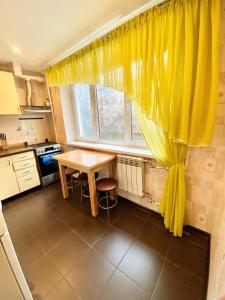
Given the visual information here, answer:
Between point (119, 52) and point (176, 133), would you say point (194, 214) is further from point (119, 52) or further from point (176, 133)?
point (119, 52)

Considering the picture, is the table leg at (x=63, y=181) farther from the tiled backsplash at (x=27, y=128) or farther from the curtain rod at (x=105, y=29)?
the curtain rod at (x=105, y=29)

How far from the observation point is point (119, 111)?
224 cm

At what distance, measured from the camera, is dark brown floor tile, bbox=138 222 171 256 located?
1482mm

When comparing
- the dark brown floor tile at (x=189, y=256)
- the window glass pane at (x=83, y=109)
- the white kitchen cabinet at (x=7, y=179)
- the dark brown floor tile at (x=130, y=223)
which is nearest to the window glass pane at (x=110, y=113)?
the window glass pane at (x=83, y=109)

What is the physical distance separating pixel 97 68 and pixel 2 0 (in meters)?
1.04

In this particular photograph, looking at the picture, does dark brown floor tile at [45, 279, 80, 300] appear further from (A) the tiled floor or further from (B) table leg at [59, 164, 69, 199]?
(B) table leg at [59, 164, 69, 199]

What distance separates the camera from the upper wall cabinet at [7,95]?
7.92 feet

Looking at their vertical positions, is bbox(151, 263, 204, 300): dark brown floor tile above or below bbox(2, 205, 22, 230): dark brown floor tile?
above

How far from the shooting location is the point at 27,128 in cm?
306

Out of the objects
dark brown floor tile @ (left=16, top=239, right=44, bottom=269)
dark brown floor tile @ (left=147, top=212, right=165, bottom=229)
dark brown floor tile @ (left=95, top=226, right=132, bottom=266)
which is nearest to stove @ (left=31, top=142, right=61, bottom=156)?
dark brown floor tile @ (left=16, top=239, right=44, bottom=269)

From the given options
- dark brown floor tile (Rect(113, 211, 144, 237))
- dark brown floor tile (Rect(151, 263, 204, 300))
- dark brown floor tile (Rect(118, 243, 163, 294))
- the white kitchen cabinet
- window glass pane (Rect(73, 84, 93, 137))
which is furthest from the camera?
window glass pane (Rect(73, 84, 93, 137))

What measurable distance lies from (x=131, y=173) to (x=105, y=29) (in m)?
1.87

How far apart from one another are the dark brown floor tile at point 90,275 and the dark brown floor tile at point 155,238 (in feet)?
1.55

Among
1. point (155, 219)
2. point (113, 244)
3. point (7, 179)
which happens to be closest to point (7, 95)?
point (7, 179)
